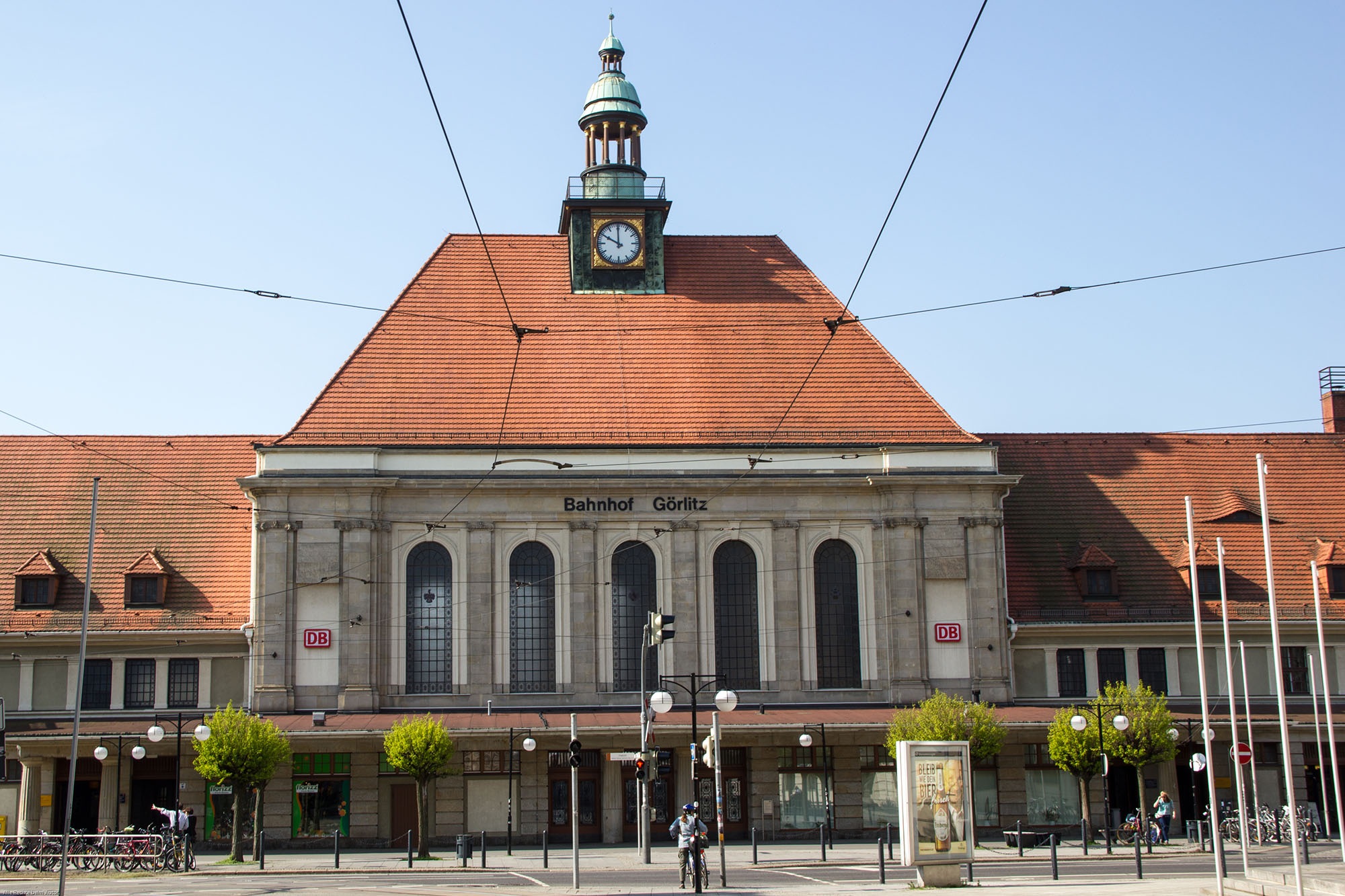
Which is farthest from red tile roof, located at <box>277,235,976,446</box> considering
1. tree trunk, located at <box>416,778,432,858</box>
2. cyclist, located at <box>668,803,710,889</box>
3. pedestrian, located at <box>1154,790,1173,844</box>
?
cyclist, located at <box>668,803,710,889</box>

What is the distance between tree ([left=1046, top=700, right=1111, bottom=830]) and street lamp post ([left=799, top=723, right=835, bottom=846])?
6.61m

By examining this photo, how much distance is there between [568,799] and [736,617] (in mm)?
7743

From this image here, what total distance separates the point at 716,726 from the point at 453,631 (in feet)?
52.9

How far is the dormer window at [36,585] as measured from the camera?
46562 mm

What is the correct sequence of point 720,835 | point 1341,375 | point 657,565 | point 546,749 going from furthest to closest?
1. point 1341,375
2. point 657,565
3. point 546,749
4. point 720,835

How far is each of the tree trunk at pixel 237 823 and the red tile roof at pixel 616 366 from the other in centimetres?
1156

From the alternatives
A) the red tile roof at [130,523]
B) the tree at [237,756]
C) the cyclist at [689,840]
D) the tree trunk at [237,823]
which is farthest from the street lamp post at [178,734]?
the cyclist at [689,840]

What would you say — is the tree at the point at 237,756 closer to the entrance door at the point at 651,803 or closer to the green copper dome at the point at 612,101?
the entrance door at the point at 651,803

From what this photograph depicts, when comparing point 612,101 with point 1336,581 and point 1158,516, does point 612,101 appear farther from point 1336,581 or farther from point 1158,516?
point 1336,581

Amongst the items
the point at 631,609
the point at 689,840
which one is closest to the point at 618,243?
the point at 631,609

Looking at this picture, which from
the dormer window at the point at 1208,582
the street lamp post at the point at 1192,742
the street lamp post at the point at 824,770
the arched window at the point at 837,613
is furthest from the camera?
the dormer window at the point at 1208,582

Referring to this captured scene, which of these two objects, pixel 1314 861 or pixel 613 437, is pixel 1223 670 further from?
pixel 613 437

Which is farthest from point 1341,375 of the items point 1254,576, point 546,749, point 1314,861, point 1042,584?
point 546,749

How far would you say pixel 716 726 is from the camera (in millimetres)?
32281
